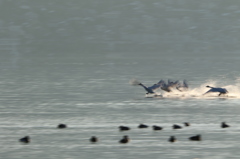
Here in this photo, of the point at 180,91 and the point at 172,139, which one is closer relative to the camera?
the point at 172,139

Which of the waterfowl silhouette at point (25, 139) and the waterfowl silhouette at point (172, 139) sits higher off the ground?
the waterfowl silhouette at point (25, 139)

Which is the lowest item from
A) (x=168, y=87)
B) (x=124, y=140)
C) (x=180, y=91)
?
(x=124, y=140)

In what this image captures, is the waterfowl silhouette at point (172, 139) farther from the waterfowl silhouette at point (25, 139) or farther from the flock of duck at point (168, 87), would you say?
the flock of duck at point (168, 87)

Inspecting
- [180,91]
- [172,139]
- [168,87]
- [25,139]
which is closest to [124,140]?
[172,139]

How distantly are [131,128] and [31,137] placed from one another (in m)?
5.05

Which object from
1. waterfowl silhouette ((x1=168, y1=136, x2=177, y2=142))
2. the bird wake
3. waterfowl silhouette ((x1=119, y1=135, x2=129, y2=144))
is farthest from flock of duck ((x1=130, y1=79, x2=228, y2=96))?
waterfowl silhouette ((x1=119, y1=135, x2=129, y2=144))

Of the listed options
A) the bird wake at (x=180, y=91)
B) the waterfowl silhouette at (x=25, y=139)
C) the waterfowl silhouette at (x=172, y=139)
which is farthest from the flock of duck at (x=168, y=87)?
the waterfowl silhouette at (x=25, y=139)

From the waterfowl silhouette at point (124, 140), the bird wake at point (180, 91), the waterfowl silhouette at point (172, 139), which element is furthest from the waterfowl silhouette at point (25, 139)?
the bird wake at point (180, 91)

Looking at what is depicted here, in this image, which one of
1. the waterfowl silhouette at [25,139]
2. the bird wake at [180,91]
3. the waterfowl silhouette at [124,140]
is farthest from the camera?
the bird wake at [180,91]

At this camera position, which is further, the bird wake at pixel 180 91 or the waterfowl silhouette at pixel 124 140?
the bird wake at pixel 180 91

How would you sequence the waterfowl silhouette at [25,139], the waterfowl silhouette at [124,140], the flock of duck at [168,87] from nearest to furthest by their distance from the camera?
1. the waterfowl silhouette at [124,140]
2. the waterfowl silhouette at [25,139]
3. the flock of duck at [168,87]

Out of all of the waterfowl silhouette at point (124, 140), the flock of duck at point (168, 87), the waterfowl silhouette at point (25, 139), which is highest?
the flock of duck at point (168, 87)

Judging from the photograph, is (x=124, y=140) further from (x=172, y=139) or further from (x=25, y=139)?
(x=25, y=139)

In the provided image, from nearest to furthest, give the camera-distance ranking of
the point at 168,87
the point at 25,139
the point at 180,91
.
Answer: the point at 25,139 → the point at 168,87 → the point at 180,91
